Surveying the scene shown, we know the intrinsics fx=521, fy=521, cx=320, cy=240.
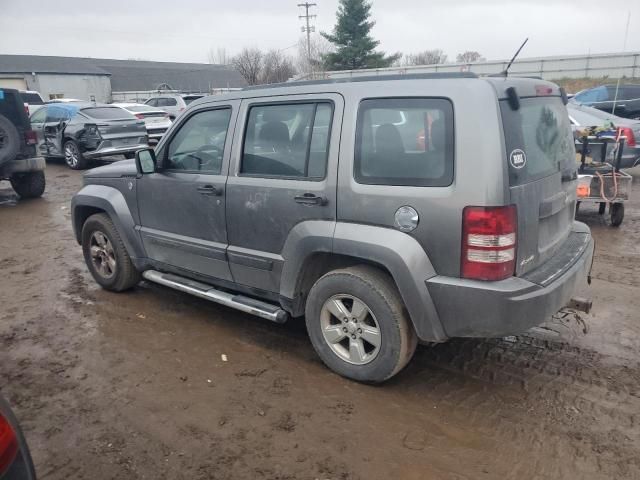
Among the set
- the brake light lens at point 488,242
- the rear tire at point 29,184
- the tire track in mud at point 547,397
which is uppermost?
the brake light lens at point 488,242

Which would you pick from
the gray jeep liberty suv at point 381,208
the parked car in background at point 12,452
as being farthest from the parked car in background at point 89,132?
the parked car in background at point 12,452

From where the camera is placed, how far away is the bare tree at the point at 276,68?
4594 cm

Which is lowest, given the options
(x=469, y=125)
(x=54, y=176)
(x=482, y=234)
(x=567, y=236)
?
(x=54, y=176)

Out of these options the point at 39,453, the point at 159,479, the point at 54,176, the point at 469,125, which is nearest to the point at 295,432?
the point at 159,479

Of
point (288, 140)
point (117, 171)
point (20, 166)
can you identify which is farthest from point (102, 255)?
point (20, 166)

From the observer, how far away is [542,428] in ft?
9.89

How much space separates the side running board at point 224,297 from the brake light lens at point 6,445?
2092 millimetres

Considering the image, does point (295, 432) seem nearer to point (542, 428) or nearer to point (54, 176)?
point (542, 428)

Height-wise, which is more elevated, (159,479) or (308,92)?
(308,92)

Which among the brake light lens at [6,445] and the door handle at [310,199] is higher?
the door handle at [310,199]

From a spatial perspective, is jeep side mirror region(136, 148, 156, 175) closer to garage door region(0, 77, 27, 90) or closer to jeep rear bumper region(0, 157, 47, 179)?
jeep rear bumper region(0, 157, 47, 179)

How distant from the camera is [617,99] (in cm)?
1516

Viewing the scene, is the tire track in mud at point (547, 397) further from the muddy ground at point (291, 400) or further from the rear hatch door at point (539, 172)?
the rear hatch door at point (539, 172)

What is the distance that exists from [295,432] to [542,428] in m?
1.43
